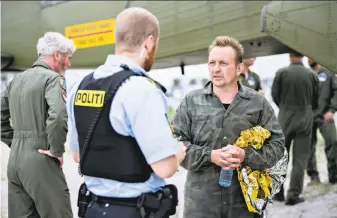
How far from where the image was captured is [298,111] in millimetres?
5344

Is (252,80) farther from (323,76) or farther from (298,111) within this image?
(323,76)

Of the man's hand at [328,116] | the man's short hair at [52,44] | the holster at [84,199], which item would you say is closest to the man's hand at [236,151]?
the holster at [84,199]

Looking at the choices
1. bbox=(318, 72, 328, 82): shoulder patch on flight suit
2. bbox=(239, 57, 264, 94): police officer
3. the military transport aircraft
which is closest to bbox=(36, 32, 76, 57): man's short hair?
the military transport aircraft

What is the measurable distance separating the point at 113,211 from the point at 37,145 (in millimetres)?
1536

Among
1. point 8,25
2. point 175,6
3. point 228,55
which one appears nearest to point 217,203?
point 228,55

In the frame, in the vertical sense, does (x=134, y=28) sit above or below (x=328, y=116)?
above

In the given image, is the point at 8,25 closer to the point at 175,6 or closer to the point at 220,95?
the point at 175,6

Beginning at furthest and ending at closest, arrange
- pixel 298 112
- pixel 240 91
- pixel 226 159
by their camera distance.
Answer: pixel 298 112 → pixel 240 91 → pixel 226 159

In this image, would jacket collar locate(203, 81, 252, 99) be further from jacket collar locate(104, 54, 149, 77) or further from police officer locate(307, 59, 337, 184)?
police officer locate(307, 59, 337, 184)

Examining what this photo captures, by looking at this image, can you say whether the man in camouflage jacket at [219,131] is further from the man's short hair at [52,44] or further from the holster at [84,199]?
the man's short hair at [52,44]

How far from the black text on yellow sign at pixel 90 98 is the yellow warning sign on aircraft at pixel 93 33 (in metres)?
5.08

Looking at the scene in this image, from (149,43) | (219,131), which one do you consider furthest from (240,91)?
(149,43)

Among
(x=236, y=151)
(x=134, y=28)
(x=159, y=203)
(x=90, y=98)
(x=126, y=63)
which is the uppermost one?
(x=134, y=28)

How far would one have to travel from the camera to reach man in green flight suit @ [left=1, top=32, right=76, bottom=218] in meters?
3.05
